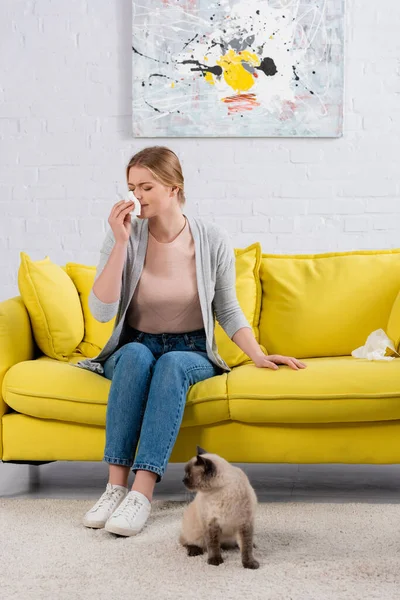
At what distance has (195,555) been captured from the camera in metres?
1.88

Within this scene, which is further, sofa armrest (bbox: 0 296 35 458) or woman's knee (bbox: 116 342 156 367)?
sofa armrest (bbox: 0 296 35 458)

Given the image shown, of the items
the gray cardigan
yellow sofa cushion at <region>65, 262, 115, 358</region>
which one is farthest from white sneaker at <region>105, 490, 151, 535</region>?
yellow sofa cushion at <region>65, 262, 115, 358</region>

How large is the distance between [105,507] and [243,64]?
223cm

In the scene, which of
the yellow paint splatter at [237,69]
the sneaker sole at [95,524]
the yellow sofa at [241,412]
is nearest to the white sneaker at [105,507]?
the sneaker sole at [95,524]

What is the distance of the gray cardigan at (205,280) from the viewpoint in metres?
2.36

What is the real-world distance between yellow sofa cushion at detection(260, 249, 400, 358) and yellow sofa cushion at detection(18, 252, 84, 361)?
27.1 inches

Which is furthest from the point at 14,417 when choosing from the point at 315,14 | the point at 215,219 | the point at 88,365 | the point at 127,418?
the point at 315,14

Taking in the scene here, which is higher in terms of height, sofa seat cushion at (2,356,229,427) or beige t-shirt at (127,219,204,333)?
beige t-shirt at (127,219,204,333)

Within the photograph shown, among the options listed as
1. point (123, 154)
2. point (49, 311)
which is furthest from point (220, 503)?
point (123, 154)

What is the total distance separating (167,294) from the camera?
2375 millimetres

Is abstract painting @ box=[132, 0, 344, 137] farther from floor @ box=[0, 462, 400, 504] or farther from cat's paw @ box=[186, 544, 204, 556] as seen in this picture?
cat's paw @ box=[186, 544, 204, 556]

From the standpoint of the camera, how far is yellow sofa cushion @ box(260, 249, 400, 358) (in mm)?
2766

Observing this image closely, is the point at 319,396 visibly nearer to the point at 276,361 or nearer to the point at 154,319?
the point at 276,361

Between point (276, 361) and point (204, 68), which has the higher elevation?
point (204, 68)
